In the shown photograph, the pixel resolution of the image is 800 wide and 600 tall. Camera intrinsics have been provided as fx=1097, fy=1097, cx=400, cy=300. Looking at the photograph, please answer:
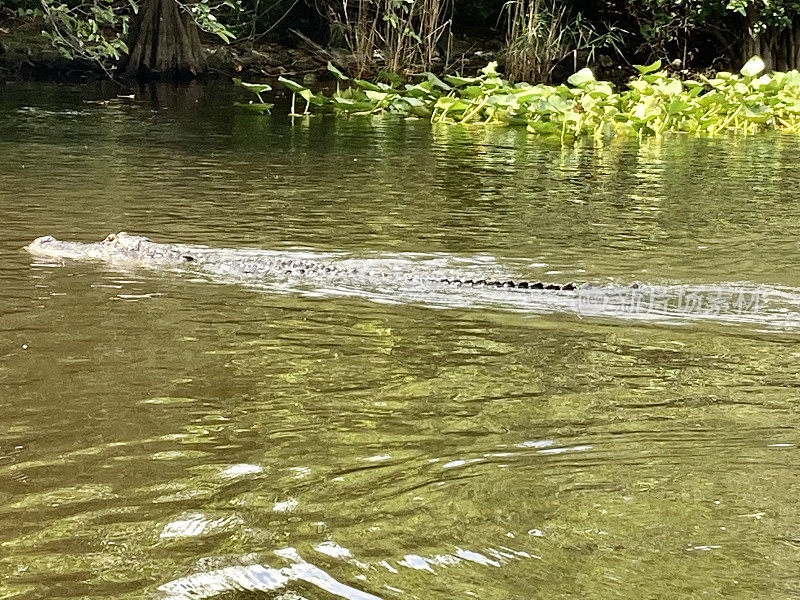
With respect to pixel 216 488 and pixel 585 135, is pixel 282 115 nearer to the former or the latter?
pixel 585 135

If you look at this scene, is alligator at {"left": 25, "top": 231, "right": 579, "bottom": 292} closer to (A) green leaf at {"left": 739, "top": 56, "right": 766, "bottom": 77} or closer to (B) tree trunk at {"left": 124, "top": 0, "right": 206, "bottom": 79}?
(A) green leaf at {"left": 739, "top": 56, "right": 766, "bottom": 77}

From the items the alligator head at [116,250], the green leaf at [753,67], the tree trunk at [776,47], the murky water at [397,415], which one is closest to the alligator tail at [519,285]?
the murky water at [397,415]

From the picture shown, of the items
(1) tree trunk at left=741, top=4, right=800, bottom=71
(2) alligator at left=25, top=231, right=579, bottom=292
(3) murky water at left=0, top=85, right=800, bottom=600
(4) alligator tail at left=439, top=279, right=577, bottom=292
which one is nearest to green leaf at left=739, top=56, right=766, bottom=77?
(1) tree trunk at left=741, top=4, right=800, bottom=71

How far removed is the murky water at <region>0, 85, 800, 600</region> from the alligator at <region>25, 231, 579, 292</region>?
161mm

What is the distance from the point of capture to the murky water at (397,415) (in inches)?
90.0

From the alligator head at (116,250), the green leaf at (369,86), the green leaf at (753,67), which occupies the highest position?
the green leaf at (753,67)

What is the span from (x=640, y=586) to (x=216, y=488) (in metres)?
1.07

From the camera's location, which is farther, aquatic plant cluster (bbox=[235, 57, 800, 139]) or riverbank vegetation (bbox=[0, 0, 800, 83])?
riverbank vegetation (bbox=[0, 0, 800, 83])

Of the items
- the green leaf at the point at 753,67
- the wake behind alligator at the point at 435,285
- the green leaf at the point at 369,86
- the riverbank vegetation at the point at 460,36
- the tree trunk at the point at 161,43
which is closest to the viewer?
the wake behind alligator at the point at 435,285

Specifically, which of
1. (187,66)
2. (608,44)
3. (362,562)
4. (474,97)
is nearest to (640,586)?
(362,562)

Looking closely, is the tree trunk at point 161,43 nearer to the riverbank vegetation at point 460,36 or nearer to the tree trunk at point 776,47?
the riverbank vegetation at point 460,36

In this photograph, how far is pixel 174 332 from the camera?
13.8 feet

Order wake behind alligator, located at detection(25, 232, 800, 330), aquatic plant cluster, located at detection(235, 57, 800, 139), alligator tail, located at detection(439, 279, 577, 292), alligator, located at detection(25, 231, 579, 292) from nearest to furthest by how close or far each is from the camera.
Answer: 1. wake behind alligator, located at detection(25, 232, 800, 330)
2. alligator tail, located at detection(439, 279, 577, 292)
3. alligator, located at detection(25, 231, 579, 292)
4. aquatic plant cluster, located at detection(235, 57, 800, 139)

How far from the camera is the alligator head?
218 inches
